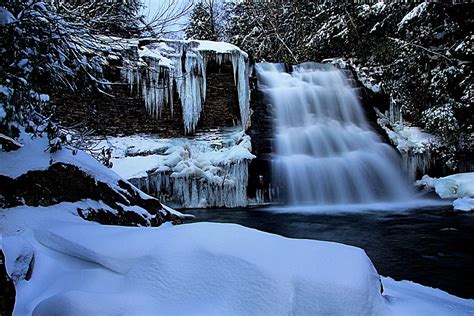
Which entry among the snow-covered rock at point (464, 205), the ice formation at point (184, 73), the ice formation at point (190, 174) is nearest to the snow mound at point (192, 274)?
the snow-covered rock at point (464, 205)

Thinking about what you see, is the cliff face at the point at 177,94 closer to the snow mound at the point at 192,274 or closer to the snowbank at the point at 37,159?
the snowbank at the point at 37,159

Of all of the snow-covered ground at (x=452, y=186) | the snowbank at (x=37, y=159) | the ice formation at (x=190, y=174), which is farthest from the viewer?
the ice formation at (x=190, y=174)

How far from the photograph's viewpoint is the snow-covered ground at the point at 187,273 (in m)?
1.60

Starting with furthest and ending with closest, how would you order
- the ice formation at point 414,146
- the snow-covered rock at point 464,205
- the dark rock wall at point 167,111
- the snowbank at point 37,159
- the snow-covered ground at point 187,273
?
the dark rock wall at point 167,111, the ice formation at point 414,146, the snow-covered rock at point 464,205, the snowbank at point 37,159, the snow-covered ground at point 187,273

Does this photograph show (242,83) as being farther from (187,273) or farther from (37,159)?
(187,273)

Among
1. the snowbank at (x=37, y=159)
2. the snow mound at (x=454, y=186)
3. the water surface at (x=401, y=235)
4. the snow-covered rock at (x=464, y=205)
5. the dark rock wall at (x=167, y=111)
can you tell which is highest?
the dark rock wall at (x=167, y=111)

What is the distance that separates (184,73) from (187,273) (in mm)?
8814

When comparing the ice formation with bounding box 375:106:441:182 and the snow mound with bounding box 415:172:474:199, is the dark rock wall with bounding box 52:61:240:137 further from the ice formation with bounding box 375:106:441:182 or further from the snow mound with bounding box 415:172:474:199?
the snow mound with bounding box 415:172:474:199

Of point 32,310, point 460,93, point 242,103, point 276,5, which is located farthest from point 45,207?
point 276,5

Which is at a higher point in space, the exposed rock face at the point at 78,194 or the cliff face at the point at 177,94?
the cliff face at the point at 177,94

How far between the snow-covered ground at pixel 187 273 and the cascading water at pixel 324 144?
7593 millimetres

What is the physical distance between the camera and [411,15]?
10.6 meters

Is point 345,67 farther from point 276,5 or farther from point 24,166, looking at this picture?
point 24,166

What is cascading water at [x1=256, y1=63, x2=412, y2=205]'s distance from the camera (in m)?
9.53
